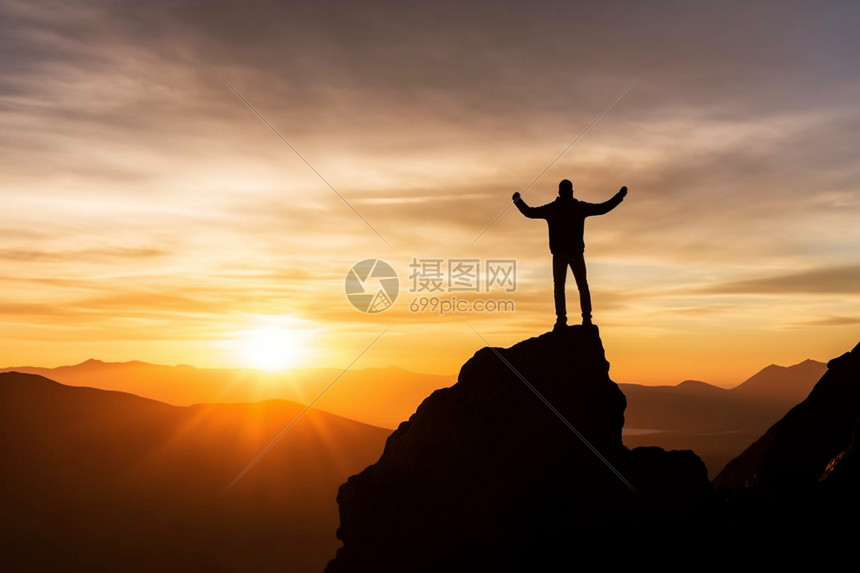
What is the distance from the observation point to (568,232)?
743 inches

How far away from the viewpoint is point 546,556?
17234mm

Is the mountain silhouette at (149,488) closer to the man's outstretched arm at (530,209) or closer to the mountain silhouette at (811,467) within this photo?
the mountain silhouette at (811,467)

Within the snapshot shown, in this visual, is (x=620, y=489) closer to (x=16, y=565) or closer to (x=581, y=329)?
(x=581, y=329)

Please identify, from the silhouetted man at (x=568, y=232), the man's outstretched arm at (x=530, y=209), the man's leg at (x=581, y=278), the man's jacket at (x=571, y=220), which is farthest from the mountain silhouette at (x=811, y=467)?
the man's outstretched arm at (x=530, y=209)

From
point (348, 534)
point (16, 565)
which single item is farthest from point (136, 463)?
point (348, 534)

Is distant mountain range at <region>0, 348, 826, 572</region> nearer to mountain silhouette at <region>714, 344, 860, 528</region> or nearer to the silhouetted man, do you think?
mountain silhouette at <region>714, 344, 860, 528</region>

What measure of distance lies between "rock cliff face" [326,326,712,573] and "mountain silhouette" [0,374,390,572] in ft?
313

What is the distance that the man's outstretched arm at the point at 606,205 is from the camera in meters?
18.7

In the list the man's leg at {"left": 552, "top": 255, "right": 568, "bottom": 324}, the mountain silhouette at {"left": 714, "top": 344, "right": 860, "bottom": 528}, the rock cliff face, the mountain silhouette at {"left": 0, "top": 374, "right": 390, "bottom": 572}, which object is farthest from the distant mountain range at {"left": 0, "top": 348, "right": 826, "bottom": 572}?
the man's leg at {"left": 552, "top": 255, "right": 568, "bottom": 324}

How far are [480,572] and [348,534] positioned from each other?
159 inches

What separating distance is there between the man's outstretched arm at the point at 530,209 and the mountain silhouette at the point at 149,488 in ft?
324

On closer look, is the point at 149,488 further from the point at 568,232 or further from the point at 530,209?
the point at 568,232

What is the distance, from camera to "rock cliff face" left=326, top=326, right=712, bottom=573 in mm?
17484

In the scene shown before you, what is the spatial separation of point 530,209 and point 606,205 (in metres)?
2.00
